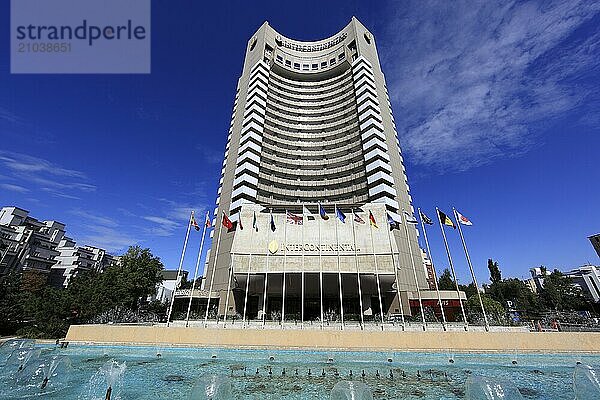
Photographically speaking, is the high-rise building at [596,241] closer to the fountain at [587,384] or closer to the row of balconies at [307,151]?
the row of balconies at [307,151]

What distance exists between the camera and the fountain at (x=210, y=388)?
720cm

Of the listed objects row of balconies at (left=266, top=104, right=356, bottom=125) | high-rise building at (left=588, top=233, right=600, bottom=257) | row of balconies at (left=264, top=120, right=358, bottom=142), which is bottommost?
high-rise building at (left=588, top=233, right=600, bottom=257)

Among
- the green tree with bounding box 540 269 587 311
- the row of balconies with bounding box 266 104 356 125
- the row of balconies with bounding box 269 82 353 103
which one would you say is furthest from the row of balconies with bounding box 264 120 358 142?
the green tree with bounding box 540 269 587 311

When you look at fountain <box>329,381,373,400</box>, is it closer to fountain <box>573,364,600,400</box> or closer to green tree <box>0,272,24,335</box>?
fountain <box>573,364,600,400</box>

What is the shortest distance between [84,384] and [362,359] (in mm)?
15331

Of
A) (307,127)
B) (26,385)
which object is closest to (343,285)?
(26,385)

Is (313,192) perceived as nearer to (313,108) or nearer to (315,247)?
(315,247)

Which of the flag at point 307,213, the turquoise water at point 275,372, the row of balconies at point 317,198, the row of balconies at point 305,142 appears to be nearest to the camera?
the turquoise water at point 275,372

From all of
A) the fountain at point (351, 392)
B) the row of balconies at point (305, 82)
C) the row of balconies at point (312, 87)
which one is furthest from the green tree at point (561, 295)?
the fountain at point (351, 392)

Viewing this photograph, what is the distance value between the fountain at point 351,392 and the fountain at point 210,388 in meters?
2.83

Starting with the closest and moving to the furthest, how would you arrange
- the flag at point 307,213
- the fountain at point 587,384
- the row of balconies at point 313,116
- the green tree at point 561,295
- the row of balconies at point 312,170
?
the fountain at point 587,384 → the flag at point 307,213 → the row of balconies at point 312,170 → the row of balconies at point 313,116 → the green tree at point 561,295

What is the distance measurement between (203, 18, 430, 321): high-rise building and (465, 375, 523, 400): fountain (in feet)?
64.4

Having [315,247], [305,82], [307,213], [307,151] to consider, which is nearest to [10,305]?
[307,213]

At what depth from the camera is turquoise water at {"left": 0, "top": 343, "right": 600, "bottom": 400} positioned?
450 inches
